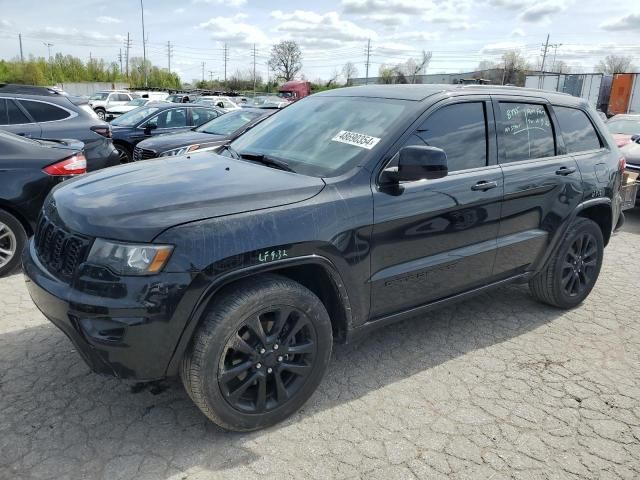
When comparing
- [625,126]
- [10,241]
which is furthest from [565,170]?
[625,126]

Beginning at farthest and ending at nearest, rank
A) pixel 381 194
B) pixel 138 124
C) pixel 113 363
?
pixel 138 124, pixel 381 194, pixel 113 363

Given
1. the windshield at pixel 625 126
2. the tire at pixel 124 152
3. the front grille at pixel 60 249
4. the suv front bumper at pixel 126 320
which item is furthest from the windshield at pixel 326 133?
the windshield at pixel 625 126

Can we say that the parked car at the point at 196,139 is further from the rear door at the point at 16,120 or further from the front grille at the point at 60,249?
the front grille at the point at 60,249

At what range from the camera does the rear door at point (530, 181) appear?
363 cm

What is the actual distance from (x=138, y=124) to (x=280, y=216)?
916 cm

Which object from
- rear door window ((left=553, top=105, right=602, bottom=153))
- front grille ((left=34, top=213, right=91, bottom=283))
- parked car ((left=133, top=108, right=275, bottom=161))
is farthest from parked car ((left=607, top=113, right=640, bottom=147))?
front grille ((left=34, top=213, right=91, bottom=283))

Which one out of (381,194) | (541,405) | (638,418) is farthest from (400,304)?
(638,418)

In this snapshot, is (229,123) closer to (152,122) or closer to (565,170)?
(152,122)

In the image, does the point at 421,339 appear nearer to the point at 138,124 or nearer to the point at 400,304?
the point at 400,304

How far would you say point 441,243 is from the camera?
10.6 ft

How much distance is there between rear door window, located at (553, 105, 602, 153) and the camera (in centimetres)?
412

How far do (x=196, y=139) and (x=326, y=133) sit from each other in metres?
5.81

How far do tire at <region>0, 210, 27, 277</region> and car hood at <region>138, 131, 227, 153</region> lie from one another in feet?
12.6

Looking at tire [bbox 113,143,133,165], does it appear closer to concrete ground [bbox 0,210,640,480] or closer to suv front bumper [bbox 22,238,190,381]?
concrete ground [bbox 0,210,640,480]
